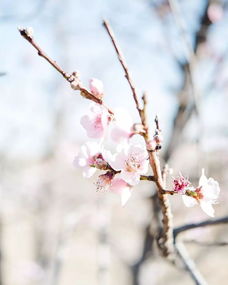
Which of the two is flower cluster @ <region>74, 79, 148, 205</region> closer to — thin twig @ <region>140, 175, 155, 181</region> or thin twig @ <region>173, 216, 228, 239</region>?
thin twig @ <region>140, 175, 155, 181</region>

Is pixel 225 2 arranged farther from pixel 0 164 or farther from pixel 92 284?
pixel 92 284

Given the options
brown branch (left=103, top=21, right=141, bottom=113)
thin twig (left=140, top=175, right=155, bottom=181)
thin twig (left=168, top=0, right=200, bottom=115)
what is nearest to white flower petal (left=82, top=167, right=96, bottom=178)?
thin twig (left=140, top=175, right=155, bottom=181)

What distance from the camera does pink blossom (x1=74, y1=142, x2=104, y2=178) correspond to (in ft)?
2.66

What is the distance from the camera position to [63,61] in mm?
5609

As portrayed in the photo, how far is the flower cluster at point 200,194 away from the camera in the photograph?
0.81 m

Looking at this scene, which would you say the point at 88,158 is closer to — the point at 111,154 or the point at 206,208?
the point at 111,154

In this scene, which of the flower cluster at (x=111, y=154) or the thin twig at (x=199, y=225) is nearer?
the flower cluster at (x=111, y=154)

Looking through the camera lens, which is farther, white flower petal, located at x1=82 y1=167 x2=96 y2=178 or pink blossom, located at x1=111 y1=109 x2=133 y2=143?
white flower petal, located at x1=82 y1=167 x2=96 y2=178

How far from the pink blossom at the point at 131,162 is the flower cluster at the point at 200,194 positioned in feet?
0.29

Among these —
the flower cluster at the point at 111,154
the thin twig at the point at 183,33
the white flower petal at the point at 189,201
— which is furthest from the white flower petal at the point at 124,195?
the thin twig at the point at 183,33

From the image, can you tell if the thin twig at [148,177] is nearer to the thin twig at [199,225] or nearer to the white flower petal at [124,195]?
the white flower petal at [124,195]

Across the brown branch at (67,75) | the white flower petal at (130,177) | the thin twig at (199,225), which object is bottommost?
the thin twig at (199,225)

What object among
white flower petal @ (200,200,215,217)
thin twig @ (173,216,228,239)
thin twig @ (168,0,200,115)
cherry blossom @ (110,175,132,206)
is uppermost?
thin twig @ (168,0,200,115)

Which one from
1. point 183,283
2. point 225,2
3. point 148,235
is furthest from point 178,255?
point 183,283
